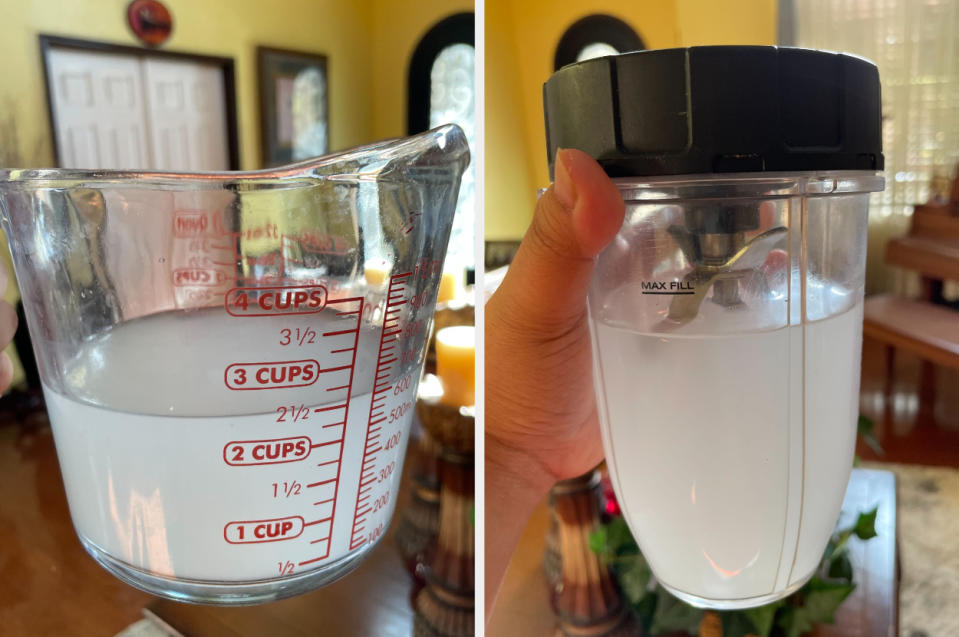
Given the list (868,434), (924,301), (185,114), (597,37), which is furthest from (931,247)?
(185,114)

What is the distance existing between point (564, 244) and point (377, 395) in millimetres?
123

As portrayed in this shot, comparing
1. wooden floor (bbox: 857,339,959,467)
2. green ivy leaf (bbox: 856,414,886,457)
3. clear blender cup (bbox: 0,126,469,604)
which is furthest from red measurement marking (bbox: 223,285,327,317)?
wooden floor (bbox: 857,339,959,467)

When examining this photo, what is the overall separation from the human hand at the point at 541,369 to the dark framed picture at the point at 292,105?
0.17 metres

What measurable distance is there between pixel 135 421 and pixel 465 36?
307mm

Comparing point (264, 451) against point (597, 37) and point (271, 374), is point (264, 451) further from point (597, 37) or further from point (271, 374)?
point (597, 37)

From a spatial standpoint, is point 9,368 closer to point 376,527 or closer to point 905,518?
point 376,527

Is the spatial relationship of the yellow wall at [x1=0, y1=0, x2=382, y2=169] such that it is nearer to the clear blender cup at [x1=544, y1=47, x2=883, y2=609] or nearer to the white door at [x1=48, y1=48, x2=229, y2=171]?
the white door at [x1=48, y1=48, x2=229, y2=171]

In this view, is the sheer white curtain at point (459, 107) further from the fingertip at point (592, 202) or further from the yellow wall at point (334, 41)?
the fingertip at point (592, 202)

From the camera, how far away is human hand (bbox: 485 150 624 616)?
1.11 feet

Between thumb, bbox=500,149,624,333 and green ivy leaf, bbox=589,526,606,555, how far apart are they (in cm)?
22

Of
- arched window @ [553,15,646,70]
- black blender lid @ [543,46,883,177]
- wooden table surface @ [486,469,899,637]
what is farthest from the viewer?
wooden table surface @ [486,469,899,637]

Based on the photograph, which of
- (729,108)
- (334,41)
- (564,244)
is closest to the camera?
(729,108)

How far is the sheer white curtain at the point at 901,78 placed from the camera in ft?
1.23

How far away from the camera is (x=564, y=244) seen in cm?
34
